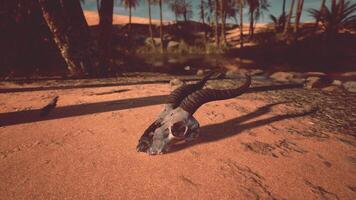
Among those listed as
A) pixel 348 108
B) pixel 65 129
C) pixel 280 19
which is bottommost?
pixel 348 108

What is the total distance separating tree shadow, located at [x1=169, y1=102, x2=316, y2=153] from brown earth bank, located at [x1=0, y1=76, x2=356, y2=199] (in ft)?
0.06

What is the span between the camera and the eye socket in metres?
3.57

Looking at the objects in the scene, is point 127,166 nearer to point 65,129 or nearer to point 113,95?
point 65,129

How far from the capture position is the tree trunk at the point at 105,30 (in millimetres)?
10992

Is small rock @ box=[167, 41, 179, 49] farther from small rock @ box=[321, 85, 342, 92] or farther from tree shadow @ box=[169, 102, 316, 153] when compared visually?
tree shadow @ box=[169, 102, 316, 153]

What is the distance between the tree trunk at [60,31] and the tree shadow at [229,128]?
319 inches

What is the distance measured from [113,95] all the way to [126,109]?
58.1 inches

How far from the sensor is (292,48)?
2517 cm

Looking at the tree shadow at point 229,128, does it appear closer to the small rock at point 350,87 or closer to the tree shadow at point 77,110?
the tree shadow at point 77,110

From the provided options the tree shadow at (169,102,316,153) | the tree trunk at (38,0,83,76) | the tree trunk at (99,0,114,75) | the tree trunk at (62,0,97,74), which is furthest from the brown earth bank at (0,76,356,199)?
the tree trunk at (99,0,114,75)

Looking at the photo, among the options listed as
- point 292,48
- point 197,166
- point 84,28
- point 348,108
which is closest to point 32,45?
point 84,28

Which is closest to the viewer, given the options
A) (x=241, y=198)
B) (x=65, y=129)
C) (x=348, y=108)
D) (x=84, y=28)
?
(x=241, y=198)

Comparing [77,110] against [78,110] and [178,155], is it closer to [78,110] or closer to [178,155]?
[78,110]

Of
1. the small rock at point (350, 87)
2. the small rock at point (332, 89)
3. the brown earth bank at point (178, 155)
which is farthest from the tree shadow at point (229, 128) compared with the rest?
the small rock at point (350, 87)
